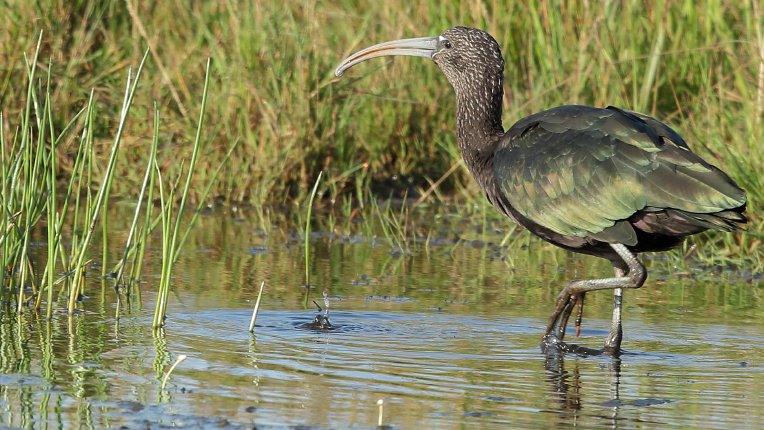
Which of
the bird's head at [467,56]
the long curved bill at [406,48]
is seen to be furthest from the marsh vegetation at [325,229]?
the bird's head at [467,56]

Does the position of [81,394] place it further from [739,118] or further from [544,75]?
[544,75]

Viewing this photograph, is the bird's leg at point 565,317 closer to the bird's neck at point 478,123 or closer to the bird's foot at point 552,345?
the bird's foot at point 552,345

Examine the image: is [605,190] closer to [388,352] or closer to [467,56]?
[388,352]

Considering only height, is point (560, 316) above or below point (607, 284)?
below

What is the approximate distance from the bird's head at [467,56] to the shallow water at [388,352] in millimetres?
1077

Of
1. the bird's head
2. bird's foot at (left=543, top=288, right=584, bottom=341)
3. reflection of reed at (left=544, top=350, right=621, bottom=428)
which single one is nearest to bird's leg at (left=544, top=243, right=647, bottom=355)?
bird's foot at (left=543, top=288, right=584, bottom=341)

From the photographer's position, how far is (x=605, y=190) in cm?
639

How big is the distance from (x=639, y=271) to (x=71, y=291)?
246 centimetres

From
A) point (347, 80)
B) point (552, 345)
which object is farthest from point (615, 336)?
point (347, 80)

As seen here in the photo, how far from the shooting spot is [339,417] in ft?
15.7

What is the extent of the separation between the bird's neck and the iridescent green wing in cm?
30

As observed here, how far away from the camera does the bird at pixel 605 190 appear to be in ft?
20.3

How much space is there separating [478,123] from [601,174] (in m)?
1.02

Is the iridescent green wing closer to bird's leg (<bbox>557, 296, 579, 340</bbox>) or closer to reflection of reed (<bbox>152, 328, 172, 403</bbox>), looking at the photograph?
bird's leg (<bbox>557, 296, 579, 340</bbox>)
